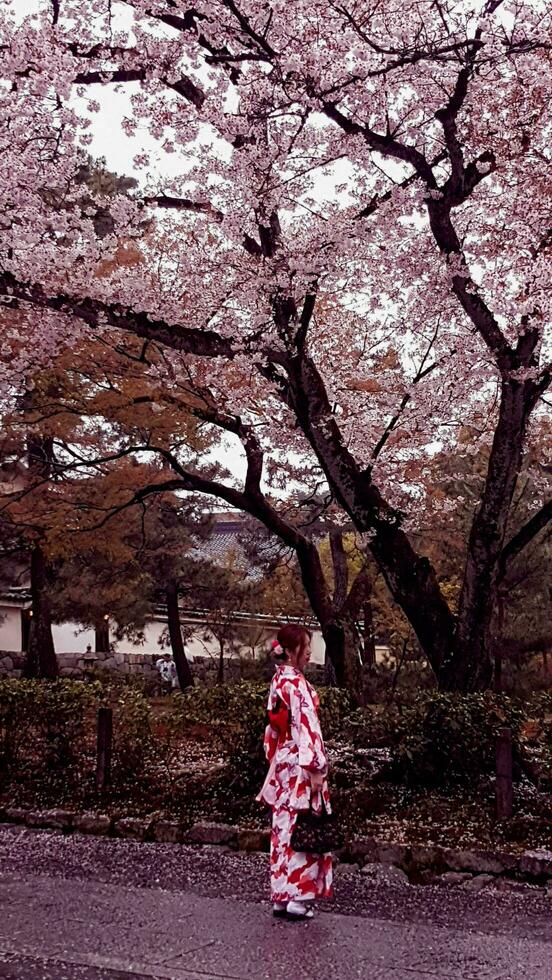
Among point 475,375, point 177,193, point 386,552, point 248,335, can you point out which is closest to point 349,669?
point 386,552

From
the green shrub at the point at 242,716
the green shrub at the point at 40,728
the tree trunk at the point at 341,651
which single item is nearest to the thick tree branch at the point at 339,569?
the tree trunk at the point at 341,651

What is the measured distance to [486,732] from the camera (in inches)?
312

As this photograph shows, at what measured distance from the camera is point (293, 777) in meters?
5.15

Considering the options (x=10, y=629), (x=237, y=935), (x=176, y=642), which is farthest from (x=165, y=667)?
(x=237, y=935)

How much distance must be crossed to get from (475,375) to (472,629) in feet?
10.8

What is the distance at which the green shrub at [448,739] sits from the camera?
7793mm

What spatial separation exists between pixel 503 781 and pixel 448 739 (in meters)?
0.93

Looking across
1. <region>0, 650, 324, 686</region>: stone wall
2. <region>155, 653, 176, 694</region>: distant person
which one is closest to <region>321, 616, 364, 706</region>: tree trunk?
<region>0, 650, 324, 686</region>: stone wall

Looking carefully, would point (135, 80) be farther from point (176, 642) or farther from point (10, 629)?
point (10, 629)

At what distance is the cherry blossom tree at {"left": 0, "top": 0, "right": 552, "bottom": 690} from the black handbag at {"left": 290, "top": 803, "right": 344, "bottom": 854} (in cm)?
377

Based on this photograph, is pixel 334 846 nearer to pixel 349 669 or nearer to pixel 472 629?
pixel 472 629

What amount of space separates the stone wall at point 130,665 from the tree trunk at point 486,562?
36.1 feet

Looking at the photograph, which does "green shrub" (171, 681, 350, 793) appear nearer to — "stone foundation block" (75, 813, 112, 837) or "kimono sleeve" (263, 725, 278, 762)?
"stone foundation block" (75, 813, 112, 837)

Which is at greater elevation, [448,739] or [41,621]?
[41,621]
